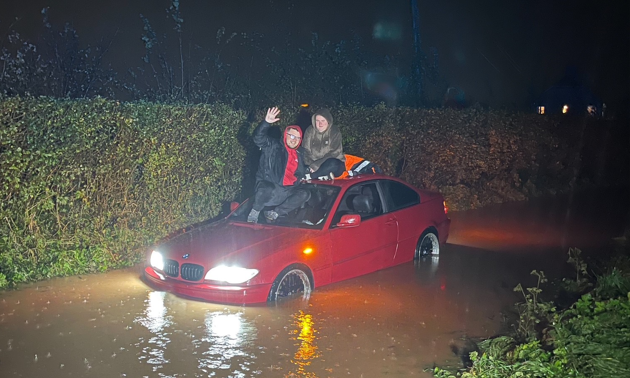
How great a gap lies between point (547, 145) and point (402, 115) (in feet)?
24.1

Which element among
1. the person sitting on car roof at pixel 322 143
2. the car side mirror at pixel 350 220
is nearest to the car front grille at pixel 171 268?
the car side mirror at pixel 350 220

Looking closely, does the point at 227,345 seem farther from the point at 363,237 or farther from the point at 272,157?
the point at 272,157

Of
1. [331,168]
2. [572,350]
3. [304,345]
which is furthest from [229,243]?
[572,350]

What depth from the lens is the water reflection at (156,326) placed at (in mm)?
6348

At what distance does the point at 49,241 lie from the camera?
9.30 m

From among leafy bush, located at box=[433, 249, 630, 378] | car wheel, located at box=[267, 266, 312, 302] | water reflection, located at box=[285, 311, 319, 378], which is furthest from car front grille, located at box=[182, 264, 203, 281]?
leafy bush, located at box=[433, 249, 630, 378]

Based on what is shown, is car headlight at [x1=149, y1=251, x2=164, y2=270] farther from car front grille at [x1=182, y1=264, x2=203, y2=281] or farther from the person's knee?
the person's knee

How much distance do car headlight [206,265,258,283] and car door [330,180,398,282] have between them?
1328 mm

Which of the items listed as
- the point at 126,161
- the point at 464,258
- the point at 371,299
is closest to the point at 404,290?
the point at 371,299

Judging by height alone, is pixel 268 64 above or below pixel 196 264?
above

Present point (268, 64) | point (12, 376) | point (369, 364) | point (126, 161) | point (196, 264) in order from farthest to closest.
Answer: point (268, 64)
point (126, 161)
point (196, 264)
point (369, 364)
point (12, 376)

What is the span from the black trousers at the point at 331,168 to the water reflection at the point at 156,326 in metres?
3.23

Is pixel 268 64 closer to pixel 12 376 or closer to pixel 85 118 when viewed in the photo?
pixel 85 118

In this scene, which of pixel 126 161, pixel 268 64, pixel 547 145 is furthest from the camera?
pixel 547 145
